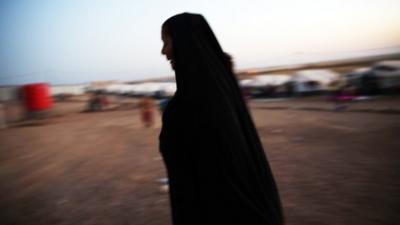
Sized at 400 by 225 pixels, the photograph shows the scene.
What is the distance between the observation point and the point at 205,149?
1.18m

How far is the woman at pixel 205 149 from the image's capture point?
3.86 ft

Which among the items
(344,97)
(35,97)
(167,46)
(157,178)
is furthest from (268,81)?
(167,46)

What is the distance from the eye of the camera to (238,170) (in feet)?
3.99

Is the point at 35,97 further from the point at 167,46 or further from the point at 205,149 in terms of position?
the point at 205,149

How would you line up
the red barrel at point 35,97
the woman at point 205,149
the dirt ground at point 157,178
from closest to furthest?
the woman at point 205,149 → the dirt ground at point 157,178 → the red barrel at point 35,97

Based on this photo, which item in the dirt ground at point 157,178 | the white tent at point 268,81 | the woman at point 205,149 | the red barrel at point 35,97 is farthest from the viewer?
the white tent at point 268,81

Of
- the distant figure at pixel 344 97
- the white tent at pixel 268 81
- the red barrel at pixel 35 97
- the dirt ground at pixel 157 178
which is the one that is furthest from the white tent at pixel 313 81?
the red barrel at pixel 35 97

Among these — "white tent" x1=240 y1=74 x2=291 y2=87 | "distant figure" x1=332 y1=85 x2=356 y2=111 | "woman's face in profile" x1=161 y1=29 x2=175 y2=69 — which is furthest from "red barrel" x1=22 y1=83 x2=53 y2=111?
"woman's face in profile" x1=161 y1=29 x2=175 y2=69

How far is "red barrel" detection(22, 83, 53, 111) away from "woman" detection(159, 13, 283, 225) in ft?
73.0

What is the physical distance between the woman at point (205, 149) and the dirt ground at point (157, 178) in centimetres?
245

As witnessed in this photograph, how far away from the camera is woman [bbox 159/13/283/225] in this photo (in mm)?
1176

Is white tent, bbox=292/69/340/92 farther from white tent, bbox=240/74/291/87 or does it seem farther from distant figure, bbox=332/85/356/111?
distant figure, bbox=332/85/356/111

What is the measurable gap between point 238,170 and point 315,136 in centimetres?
766

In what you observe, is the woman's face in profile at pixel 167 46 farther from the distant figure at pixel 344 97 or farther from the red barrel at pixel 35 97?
the red barrel at pixel 35 97
